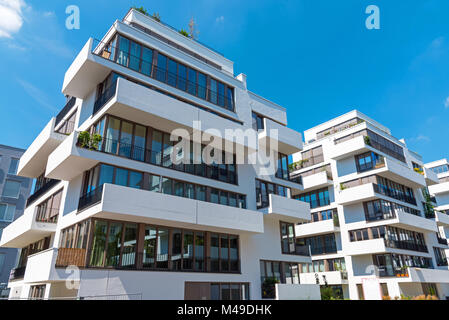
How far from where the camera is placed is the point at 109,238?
51.6 feet

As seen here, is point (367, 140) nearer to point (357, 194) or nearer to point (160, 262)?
point (357, 194)

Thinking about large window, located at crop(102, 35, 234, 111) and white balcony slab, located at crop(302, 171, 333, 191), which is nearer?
large window, located at crop(102, 35, 234, 111)

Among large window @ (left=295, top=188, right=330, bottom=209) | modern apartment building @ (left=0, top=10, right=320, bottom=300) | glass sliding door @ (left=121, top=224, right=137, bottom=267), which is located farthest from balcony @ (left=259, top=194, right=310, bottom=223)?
large window @ (left=295, top=188, right=330, bottom=209)

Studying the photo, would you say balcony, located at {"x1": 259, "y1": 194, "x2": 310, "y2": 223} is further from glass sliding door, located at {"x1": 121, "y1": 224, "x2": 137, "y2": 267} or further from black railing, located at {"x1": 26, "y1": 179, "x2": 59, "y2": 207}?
black railing, located at {"x1": 26, "y1": 179, "x2": 59, "y2": 207}

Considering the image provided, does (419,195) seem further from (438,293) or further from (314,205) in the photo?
(314,205)

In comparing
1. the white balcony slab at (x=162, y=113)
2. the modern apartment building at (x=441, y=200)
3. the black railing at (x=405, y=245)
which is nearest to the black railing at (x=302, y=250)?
the white balcony slab at (x=162, y=113)

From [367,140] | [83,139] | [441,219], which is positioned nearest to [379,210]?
[367,140]

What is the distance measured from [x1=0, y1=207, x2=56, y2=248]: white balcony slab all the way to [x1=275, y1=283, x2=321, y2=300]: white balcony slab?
13.8 metres

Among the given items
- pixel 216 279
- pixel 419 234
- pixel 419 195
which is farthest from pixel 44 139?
pixel 419 195

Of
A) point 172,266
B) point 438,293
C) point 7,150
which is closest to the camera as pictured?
point 172,266

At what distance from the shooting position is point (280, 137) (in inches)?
960

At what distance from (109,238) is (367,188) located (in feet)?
88.3

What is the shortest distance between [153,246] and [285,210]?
9.74 metres

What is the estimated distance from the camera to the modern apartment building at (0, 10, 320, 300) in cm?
1559
